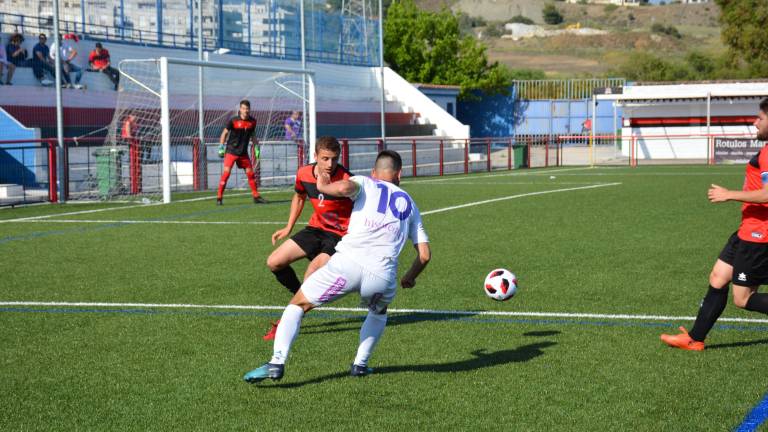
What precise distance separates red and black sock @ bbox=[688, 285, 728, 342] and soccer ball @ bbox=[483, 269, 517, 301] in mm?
1359

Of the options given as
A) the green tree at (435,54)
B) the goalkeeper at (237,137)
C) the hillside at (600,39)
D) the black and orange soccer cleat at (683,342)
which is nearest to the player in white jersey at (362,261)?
the black and orange soccer cleat at (683,342)

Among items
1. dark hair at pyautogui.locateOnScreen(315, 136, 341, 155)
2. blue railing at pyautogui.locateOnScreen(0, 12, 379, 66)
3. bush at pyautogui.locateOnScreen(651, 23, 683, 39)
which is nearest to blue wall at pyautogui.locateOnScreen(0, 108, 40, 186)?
blue railing at pyautogui.locateOnScreen(0, 12, 379, 66)

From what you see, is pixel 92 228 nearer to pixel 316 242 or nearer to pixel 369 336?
pixel 316 242

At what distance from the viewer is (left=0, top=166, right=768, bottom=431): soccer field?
5.50m

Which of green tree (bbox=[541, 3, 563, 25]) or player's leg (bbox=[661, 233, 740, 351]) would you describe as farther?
green tree (bbox=[541, 3, 563, 25])

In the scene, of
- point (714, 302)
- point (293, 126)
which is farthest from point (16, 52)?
point (714, 302)

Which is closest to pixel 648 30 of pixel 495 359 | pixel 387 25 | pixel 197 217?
pixel 387 25

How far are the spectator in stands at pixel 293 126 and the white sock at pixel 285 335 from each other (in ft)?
71.1

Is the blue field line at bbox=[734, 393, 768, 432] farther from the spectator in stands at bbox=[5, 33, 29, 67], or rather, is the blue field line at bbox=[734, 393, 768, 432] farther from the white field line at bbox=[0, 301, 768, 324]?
the spectator in stands at bbox=[5, 33, 29, 67]

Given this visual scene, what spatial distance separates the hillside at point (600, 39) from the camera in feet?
395

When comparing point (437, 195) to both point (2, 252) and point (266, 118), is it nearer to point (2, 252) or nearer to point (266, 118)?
point (266, 118)

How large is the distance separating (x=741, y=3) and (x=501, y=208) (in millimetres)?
53136

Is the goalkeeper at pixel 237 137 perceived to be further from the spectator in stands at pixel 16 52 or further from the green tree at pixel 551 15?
the green tree at pixel 551 15

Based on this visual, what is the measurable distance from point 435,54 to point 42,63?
33.1 metres
